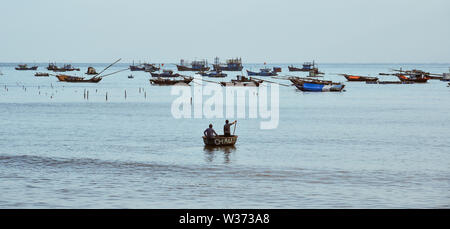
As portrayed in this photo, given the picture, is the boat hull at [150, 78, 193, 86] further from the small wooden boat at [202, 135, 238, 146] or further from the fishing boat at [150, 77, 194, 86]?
the small wooden boat at [202, 135, 238, 146]

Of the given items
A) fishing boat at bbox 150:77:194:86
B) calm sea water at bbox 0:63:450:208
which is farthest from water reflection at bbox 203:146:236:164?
fishing boat at bbox 150:77:194:86

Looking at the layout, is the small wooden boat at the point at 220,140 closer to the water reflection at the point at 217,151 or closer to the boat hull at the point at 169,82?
the water reflection at the point at 217,151

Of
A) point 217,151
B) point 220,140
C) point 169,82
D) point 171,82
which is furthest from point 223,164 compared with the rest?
point 169,82

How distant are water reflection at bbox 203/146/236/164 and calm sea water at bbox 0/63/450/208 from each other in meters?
0.12

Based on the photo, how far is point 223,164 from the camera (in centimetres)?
3281

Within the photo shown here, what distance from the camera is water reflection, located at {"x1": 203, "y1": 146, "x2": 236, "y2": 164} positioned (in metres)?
34.5

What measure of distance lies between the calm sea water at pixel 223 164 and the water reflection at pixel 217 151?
0.12m

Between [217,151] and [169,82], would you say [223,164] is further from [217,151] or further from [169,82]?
[169,82]

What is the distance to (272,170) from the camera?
31.1 meters

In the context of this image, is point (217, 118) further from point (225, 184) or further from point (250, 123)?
point (225, 184)

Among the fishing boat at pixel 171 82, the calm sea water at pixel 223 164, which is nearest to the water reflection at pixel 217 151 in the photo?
the calm sea water at pixel 223 164

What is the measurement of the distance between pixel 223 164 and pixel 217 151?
4.32 metres

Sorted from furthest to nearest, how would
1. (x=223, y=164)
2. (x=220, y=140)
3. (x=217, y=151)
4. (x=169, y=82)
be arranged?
(x=169, y=82) → (x=220, y=140) → (x=217, y=151) → (x=223, y=164)
